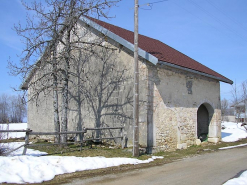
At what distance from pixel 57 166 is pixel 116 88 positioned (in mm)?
5487

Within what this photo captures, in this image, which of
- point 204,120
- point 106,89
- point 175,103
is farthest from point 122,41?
point 204,120

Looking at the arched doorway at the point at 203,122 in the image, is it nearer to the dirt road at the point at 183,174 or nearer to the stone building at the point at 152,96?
the stone building at the point at 152,96

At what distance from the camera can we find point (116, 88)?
1196cm

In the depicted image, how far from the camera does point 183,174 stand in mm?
7023

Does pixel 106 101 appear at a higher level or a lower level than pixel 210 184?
higher

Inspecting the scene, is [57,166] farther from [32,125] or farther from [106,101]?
[32,125]

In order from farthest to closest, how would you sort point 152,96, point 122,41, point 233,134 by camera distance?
point 233,134 < point 122,41 < point 152,96

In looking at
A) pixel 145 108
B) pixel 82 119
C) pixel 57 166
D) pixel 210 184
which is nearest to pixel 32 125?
pixel 82 119

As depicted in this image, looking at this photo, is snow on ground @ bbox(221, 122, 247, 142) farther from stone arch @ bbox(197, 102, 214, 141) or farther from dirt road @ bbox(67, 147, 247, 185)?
dirt road @ bbox(67, 147, 247, 185)

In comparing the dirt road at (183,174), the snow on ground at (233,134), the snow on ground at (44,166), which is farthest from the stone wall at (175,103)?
the snow on ground at (233,134)

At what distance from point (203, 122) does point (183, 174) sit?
9233mm

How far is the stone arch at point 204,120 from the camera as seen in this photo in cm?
1511

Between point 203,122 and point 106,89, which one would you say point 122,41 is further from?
point 203,122

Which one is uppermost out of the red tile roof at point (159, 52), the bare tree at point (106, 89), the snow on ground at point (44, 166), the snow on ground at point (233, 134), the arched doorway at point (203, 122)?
the red tile roof at point (159, 52)
